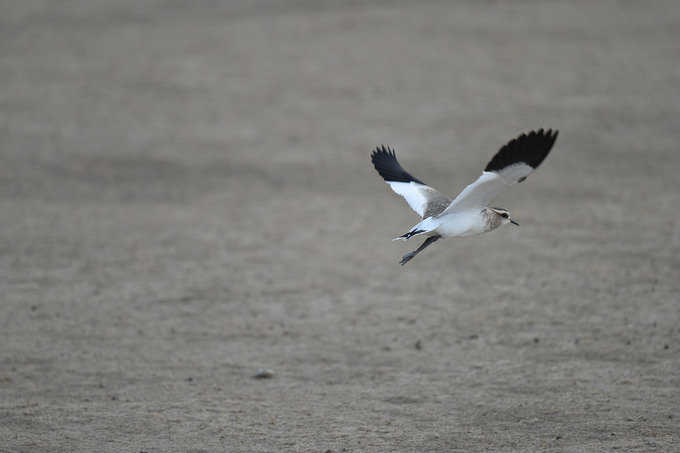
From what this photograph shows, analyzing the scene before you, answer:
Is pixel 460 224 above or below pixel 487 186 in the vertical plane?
below

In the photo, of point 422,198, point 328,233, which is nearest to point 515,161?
point 422,198

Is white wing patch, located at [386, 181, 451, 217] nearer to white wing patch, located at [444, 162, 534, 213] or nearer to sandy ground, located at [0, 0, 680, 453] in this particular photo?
white wing patch, located at [444, 162, 534, 213]

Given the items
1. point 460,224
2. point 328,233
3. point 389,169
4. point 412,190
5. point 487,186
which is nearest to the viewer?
point 487,186

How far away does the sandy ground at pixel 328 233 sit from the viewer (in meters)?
5.40

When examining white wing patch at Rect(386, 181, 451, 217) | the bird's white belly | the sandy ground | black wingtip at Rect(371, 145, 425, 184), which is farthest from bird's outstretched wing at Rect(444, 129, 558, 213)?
→ the sandy ground

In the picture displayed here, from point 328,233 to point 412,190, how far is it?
3454 mm

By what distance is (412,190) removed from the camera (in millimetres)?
5508

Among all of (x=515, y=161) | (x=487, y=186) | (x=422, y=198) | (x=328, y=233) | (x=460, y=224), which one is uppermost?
(x=515, y=161)

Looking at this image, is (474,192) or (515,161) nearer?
(515,161)

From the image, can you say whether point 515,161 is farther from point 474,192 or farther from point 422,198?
point 422,198

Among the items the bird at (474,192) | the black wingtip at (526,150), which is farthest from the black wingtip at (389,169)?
the black wingtip at (526,150)

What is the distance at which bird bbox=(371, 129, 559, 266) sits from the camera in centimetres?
427

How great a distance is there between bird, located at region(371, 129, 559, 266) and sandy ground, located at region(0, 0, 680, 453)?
1.36 metres

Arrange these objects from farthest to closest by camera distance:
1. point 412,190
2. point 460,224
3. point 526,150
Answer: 1. point 412,190
2. point 460,224
3. point 526,150
